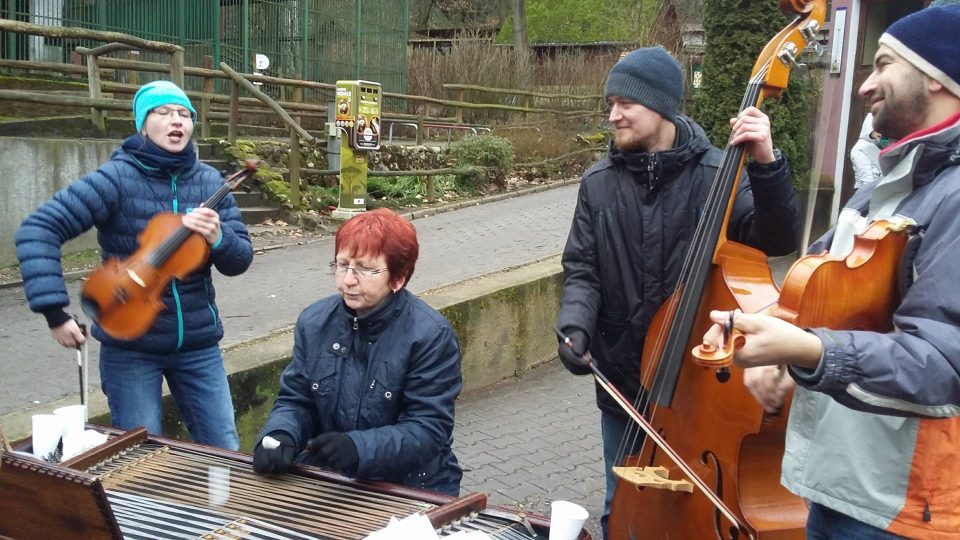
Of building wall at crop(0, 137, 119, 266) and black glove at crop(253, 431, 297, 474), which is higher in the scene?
building wall at crop(0, 137, 119, 266)

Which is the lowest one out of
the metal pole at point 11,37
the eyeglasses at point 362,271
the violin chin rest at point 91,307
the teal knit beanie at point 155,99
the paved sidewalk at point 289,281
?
the paved sidewalk at point 289,281

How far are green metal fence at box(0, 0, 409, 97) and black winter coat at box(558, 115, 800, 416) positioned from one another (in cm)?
1303

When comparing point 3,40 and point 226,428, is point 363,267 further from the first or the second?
point 3,40

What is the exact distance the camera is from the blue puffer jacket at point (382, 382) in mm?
2689

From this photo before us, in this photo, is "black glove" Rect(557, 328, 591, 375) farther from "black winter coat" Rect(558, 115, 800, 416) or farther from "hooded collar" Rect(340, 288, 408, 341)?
"hooded collar" Rect(340, 288, 408, 341)

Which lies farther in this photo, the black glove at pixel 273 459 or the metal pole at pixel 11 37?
the metal pole at pixel 11 37

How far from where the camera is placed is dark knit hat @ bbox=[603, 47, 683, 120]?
9.77 feet

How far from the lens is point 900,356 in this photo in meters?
1.61

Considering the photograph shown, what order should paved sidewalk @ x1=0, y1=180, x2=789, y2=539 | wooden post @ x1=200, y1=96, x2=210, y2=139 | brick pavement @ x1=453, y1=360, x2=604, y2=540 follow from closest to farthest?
brick pavement @ x1=453, y1=360, x2=604, y2=540 → paved sidewalk @ x1=0, y1=180, x2=789, y2=539 → wooden post @ x1=200, y1=96, x2=210, y2=139

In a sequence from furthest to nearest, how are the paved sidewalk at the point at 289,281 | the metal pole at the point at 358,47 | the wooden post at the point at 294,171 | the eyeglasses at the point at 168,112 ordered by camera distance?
the metal pole at the point at 358,47
the wooden post at the point at 294,171
the paved sidewalk at the point at 289,281
the eyeglasses at the point at 168,112

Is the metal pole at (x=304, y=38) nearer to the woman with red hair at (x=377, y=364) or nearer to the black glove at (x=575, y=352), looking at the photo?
the woman with red hair at (x=377, y=364)

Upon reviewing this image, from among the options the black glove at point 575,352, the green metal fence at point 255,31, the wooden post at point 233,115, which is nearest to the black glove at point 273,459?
the black glove at point 575,352

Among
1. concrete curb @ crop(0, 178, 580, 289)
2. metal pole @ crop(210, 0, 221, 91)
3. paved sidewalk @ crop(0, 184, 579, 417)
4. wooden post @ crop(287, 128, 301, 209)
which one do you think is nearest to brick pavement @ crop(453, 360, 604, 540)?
paved sidewalk @ crop(0, 184, 579, 417)

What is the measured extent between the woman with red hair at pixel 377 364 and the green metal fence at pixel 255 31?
12.9 m
